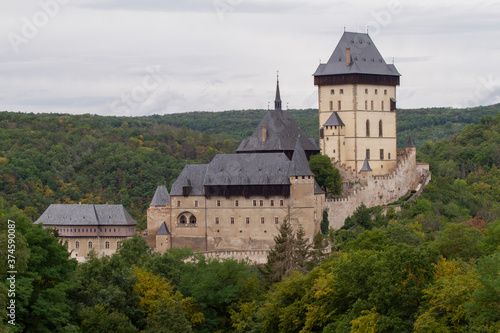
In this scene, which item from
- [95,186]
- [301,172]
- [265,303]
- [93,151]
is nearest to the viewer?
[265,303]

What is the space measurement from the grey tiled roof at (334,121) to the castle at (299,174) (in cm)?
9

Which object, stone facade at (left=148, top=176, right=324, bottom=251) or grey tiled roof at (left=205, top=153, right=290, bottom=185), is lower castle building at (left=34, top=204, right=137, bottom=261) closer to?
stone facade at (left=148, top=176, right=324, bottom=251)

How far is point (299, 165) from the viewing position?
2613 inches

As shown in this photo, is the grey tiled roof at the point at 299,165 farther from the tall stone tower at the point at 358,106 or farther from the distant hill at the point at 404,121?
the distant hill at the point at 404,121

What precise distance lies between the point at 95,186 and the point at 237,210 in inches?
1745

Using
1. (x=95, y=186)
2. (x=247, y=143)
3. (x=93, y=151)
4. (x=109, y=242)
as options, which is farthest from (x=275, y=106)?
(x=93, y=151)

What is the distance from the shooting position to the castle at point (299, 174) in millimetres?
66812

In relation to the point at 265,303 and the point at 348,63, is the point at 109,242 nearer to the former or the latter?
the point at 348,63

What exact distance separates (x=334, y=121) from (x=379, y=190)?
20.0 ft

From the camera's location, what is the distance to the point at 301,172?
6612 centimetres

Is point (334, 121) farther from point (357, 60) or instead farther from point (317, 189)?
point (317, 189)

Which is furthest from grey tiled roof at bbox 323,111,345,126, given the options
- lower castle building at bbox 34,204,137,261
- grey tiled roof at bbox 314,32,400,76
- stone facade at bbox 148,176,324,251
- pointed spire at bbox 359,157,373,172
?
lower castle building at bbox 34,204,137,261

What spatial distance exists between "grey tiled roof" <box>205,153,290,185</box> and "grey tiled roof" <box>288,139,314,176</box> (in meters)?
0.53

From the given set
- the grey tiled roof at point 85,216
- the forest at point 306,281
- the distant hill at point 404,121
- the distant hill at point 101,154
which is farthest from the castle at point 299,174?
the distant hill at point 404,121
